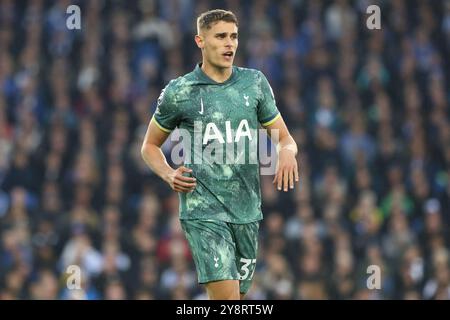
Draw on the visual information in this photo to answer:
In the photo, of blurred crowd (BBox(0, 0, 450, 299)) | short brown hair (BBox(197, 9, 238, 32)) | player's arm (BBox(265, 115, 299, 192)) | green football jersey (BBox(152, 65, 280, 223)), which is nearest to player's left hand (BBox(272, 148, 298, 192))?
player's arm (BBox(265, 115, 299, 192))

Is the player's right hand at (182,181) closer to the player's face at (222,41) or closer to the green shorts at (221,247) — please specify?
the green shorts at (221,247)

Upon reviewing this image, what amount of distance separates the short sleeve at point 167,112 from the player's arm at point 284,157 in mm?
618

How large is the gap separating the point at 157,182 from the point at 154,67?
90.8 inches

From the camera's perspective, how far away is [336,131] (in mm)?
15891

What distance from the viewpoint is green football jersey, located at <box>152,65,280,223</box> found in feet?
26.2

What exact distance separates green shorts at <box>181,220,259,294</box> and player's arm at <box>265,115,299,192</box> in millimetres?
458

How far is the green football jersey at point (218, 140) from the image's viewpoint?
7988 mm

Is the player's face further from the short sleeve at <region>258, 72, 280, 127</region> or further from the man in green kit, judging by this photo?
the short sleeve at <region>258, 72, 280, 127</region>

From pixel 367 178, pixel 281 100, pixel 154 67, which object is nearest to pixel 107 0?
pixel 154 67

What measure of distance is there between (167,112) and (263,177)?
22.4 feet

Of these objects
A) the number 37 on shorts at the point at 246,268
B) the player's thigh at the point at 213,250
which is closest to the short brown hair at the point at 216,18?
the player's thigh at the point at 213,250

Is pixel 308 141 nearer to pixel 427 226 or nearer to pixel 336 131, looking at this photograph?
pixel 336 131

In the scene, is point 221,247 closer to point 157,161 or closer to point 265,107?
point 157,161
